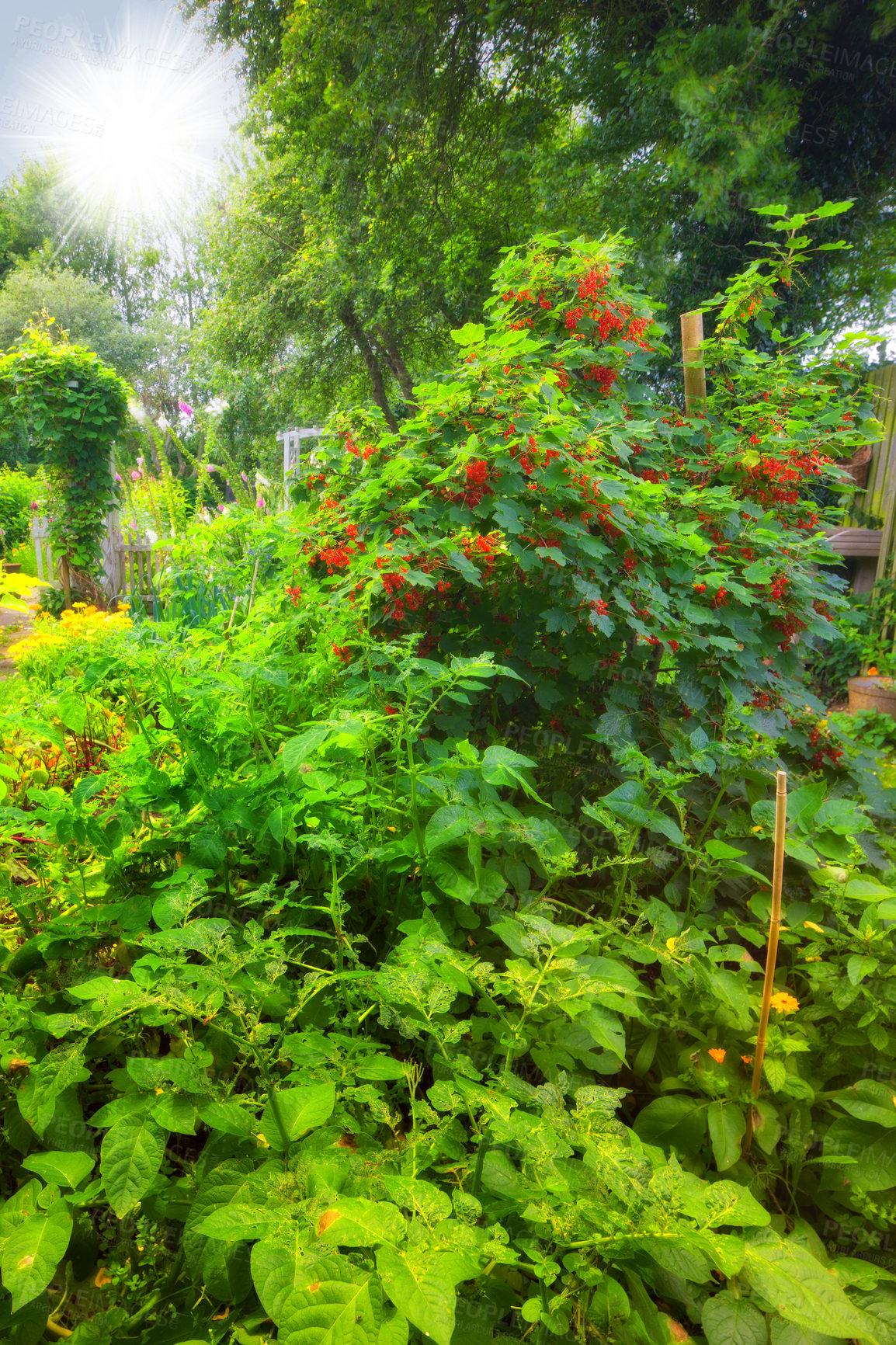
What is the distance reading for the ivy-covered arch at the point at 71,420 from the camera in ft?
19.4

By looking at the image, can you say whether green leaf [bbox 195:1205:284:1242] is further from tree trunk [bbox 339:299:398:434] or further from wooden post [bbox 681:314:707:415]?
tree trunk [bbox 339:299:398:434]

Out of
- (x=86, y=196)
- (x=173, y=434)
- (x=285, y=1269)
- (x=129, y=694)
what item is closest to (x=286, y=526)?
(x=129, y=694)

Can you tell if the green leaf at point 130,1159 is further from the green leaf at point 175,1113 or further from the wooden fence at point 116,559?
the wooden fence at point 116,559

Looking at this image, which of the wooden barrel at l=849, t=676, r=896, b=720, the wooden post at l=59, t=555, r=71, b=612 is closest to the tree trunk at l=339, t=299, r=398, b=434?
the wooden post at l=59, t=555, r=71, b=612

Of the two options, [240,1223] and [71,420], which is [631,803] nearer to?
[240,1223]

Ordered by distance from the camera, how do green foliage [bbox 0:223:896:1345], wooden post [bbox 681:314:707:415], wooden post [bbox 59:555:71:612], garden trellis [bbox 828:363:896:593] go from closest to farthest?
green foliage [bbox 0:223:896:1345], wooden post [bbox 681:314:707:415], garden trellis [bbox 828:363:896:593], wooden post [bbox 59:555:71:612]

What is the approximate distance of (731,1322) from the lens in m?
0.86

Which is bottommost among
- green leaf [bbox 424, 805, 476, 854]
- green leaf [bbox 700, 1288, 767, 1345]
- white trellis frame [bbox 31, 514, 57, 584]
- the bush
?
green leaf [bbox 700, 1288, 767, 1345]

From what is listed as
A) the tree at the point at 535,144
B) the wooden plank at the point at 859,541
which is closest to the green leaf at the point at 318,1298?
the wooden plank at the point at 859,541

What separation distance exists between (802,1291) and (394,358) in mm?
13008

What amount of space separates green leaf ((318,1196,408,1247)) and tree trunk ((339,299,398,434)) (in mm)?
12023

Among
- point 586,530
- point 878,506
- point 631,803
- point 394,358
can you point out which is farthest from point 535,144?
point 631,803

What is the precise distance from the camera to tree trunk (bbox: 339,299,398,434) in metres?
11.8

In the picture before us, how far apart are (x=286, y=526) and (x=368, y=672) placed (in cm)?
78
